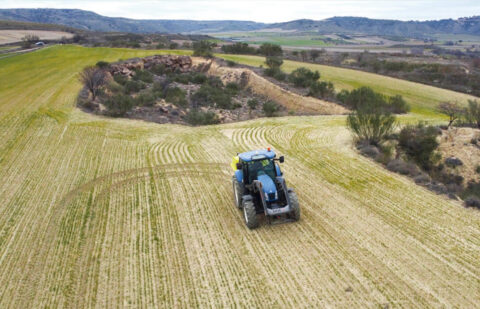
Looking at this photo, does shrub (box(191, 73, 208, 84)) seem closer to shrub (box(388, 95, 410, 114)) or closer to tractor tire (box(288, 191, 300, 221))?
shrub (box(388, 95, 410, 114))

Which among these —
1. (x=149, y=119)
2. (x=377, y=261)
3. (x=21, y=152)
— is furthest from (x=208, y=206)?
(x=149, y=119)

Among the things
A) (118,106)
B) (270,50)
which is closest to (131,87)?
(118,106)

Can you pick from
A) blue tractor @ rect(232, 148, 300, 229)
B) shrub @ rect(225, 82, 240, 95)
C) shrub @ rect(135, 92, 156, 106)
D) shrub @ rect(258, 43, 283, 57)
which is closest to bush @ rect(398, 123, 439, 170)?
blue tractor @ rect(232, 148, 300, 229)

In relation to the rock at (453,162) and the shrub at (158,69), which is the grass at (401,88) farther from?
the rock at (453,162)

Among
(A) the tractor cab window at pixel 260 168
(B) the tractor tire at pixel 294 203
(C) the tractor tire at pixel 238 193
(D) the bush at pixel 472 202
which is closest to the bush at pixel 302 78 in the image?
(D) the bush at pixel 472 202

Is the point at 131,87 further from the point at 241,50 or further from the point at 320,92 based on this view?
the point at 241,50

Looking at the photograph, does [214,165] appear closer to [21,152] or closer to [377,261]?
[377,261]

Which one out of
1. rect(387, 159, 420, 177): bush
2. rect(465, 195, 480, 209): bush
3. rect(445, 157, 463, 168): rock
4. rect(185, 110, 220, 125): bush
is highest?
rect(465, 195, 480, 209): bush
